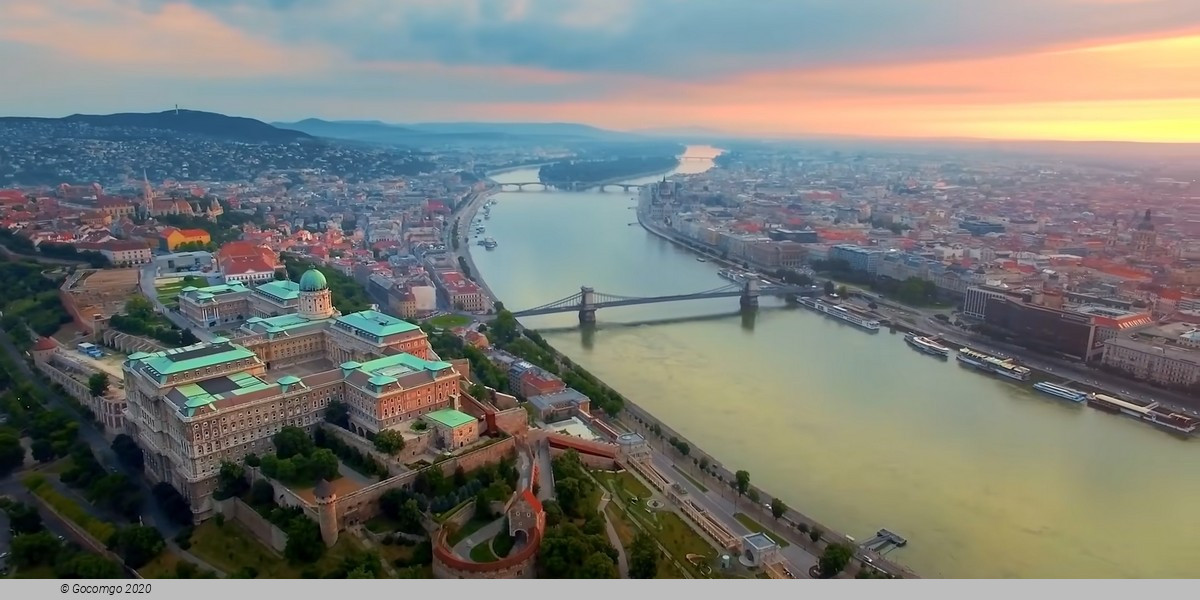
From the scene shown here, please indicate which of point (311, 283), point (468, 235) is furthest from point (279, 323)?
point (468, 235)

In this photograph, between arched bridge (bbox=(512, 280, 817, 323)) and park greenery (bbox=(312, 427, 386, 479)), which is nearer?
park greenery (bbox=(312, 427, 386, 479))

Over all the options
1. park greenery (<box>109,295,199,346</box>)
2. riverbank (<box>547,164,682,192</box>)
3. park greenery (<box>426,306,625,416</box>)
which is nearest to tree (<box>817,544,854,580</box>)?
park greenery (<box>426,306,625,416</box>)

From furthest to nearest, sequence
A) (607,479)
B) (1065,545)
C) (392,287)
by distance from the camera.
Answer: (392,287)
(607,479)
(1065,545)

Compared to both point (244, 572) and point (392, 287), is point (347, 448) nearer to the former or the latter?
point (244, 572)

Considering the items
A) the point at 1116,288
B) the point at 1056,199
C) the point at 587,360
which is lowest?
the point at 587,360

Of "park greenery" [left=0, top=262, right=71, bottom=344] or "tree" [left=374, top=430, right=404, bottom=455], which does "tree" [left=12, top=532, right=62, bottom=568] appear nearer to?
"tree" [left=374, top=430, right=404, bottom=455]

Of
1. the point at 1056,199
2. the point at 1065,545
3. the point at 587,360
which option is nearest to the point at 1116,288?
the point at 1056,199

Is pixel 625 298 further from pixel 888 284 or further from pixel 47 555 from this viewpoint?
pixel 47 555

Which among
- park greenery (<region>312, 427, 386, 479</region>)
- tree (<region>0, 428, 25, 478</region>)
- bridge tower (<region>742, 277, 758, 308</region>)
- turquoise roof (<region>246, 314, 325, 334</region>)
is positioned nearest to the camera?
park greenery (<region>312, 427, 386, 479</region>)
